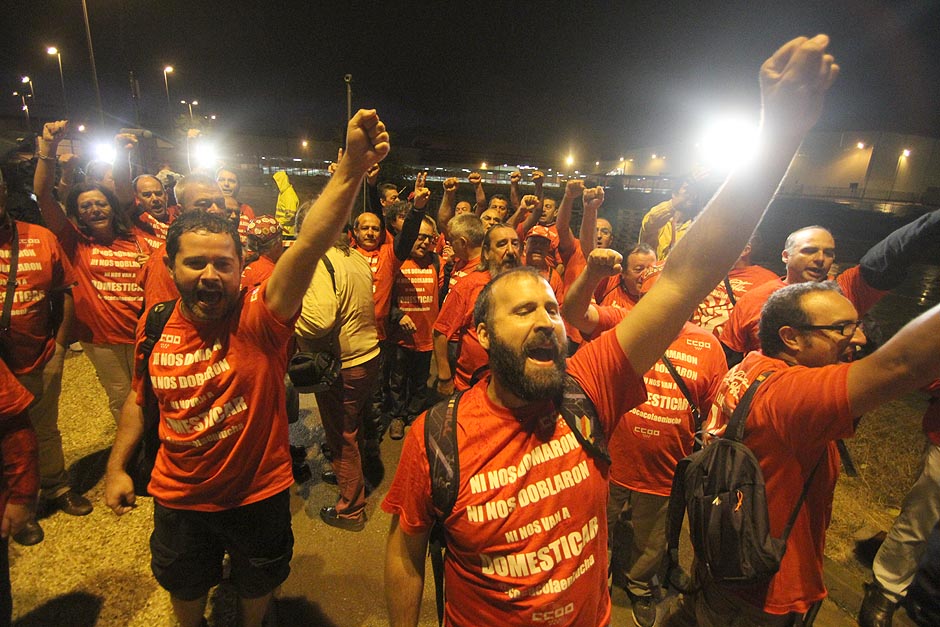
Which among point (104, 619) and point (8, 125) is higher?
point (8, 125)

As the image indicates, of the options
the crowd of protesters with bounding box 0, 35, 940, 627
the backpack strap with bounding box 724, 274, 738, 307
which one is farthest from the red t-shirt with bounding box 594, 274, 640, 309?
the backpack strap with bounding box 724, 274, 738, 307

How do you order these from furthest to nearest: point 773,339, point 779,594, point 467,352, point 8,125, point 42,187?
point 8,125
point 42,187
point 467,352
point 773,339
point 779,594

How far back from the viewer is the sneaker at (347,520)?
145 inches

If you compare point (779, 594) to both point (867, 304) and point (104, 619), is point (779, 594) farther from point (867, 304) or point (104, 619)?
point (104, 619)

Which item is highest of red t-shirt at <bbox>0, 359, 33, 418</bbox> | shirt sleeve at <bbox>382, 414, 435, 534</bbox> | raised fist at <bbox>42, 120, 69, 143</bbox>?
raised fist at <bbox>42, 120, 69, 143</bbox>

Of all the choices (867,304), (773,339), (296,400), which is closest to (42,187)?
(296,400)

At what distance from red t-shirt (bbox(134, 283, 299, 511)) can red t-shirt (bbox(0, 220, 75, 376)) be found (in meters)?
1.92

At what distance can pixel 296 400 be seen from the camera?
3096mm

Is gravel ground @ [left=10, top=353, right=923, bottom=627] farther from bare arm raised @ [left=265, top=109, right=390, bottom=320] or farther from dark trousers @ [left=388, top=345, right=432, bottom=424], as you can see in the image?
bare arm raised @ [left=265, top=109, right=390, bottom=320]

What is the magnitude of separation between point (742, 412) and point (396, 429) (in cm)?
399

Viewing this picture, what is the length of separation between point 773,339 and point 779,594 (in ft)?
3.66

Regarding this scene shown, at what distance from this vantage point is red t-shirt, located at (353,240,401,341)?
4.68m

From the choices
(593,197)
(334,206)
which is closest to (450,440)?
(334,206)

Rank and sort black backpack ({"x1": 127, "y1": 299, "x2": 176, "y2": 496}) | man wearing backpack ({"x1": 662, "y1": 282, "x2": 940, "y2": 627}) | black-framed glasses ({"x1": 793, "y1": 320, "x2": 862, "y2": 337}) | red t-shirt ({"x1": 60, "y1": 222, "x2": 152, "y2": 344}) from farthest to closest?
1. red t-shirt ({"x1": 60, "y1": 222, "x2": 152, "y2": 344})
2. black backpack ({"x1": 127, "y1": 299, "x2": 176, "y2": 496})
3. black-framed glasses ({"x1": 793, "y1": 320, "x2": 862, "y2": 337})
4. man wearing backpack ({"x1": 662, "y1": 282, "x2": 940, "y2": 627})
